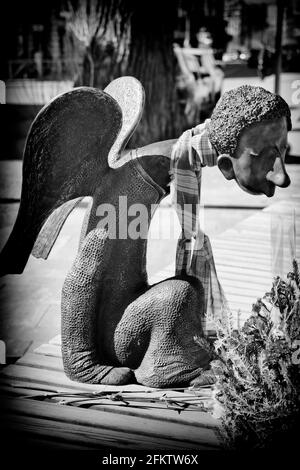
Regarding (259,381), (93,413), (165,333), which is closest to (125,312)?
(165,333)

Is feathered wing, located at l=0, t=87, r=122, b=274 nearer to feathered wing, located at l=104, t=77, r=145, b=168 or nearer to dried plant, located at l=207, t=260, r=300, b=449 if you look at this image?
feathered wing, located at l=104, t=77, r=145, b=168

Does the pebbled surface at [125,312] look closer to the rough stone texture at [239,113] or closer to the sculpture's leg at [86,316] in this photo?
the sculpture's leg at [86,316]

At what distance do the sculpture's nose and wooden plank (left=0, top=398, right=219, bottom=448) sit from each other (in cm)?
90

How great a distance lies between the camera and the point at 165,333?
2.40m

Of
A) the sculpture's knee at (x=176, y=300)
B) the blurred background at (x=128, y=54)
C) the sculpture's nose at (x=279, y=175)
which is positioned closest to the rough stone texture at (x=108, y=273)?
the sculpture's knee at (x=176, y=300)

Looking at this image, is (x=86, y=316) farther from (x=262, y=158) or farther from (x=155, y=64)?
(x=155, y=64)

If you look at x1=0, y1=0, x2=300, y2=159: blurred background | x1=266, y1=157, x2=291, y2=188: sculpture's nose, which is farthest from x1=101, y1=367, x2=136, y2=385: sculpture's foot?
x1=0, y1=0, x2=300, y2=159: blurred background

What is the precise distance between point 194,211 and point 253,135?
475 mm

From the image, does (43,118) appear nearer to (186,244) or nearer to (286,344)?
(186,244)

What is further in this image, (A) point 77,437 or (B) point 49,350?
(B) point 49,350

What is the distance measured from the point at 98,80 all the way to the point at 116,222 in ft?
20.3

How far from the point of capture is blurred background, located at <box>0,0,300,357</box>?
4.12 meters

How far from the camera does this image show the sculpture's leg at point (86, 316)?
8.00 feet

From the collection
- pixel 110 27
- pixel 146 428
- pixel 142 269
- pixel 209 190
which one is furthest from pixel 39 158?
pixel 110 27
